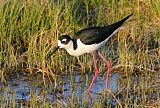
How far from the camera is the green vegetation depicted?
757 centimetres

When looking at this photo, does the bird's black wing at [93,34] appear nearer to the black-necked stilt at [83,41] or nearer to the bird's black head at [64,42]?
the black-necked stilt at [83,41]

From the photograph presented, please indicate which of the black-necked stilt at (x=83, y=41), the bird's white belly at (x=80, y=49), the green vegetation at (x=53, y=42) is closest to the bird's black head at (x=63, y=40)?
the black-necked stilt at (x=83, y=41)

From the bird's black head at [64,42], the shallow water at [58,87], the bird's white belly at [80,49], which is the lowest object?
the shallow water at [58,87]

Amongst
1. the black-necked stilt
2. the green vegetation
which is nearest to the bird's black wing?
the black-necked stilt

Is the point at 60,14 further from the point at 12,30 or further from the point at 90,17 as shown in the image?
the point at 90,17

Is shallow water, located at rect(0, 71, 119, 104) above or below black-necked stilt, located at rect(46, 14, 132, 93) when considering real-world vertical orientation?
below

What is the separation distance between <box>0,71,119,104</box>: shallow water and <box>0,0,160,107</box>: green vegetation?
11cm

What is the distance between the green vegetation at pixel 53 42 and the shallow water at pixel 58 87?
114mm

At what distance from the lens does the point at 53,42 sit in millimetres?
7703

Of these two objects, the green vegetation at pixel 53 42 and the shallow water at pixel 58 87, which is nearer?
the shallow water at pixel 58 87

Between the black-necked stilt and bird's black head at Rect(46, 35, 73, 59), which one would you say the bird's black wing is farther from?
bird's black head at Rect(46, 35, 73, 59)

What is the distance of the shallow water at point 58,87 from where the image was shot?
6.76 meters

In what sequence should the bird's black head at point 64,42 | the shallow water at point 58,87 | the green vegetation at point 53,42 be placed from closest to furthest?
the shallow water at point 58,87, the bird's black head at point 64,42, the green vegetation at point 53,42

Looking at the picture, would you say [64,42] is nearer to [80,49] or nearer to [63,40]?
[63,40]
